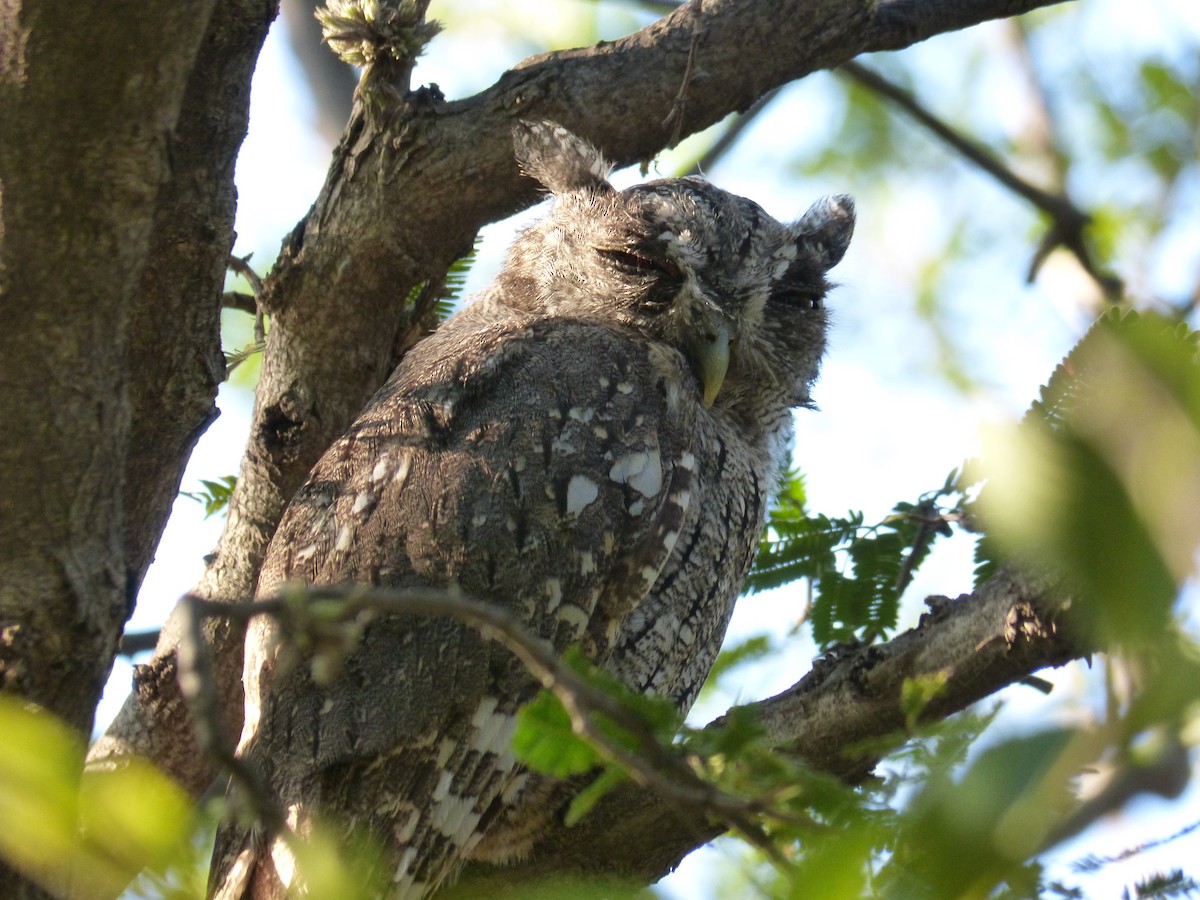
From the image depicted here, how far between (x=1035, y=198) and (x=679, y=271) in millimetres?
2219

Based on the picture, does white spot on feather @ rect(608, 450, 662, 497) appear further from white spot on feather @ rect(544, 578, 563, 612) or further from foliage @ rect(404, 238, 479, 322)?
foliage @ rect(404, 238, 479, 322)

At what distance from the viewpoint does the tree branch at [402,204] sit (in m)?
3.16

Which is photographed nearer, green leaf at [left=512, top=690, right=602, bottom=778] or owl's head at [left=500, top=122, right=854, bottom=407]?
green leaf at [left=512, top=690, right=602, bottom=778]

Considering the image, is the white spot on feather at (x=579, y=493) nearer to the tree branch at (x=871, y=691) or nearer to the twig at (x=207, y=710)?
the tree branch at (x=871, y=691)

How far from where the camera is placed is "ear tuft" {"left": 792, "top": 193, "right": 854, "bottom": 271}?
4.18 m

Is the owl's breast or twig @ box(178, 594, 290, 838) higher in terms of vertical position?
the owl's breast

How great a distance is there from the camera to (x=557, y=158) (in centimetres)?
357

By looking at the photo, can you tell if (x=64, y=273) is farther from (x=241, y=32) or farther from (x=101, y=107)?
(x=241, y=32)

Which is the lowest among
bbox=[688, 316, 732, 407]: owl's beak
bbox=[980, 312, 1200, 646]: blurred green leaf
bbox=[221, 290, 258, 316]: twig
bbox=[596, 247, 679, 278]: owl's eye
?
bbox=[980, 312, 1200, 646]: blurred green leaf

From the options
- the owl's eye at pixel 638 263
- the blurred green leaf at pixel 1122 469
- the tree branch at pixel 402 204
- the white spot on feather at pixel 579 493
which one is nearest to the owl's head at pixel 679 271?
the owl's eye at pixel 638 263

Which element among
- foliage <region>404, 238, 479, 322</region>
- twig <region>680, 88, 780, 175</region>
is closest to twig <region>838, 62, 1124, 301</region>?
twig <region>680, 88, 780, 175</region>

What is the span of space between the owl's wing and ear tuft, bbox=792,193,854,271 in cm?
124

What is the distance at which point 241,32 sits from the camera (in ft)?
8.01

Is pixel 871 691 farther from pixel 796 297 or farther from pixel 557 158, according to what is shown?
pixel 557 158
